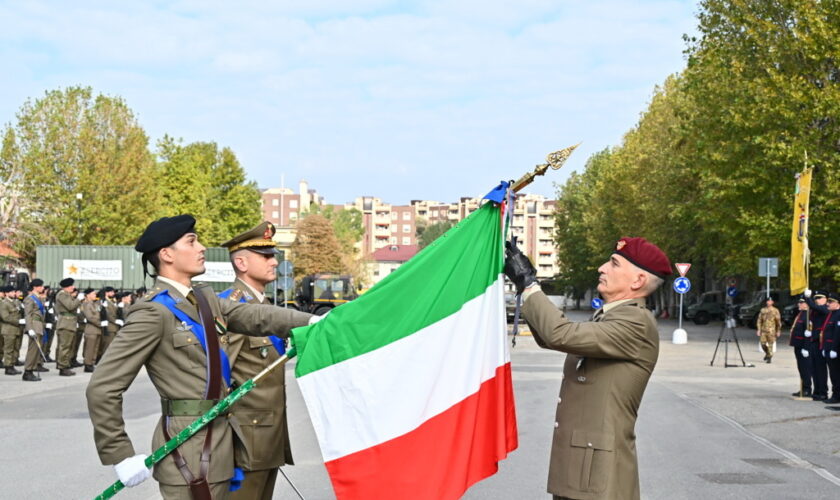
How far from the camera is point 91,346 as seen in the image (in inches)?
881

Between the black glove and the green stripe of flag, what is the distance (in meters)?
0.08

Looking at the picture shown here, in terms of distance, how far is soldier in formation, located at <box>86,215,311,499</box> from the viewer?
3.98 metres

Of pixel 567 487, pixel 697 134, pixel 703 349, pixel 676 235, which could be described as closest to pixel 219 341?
pixel 567 487

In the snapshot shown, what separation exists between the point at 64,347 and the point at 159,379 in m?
18.3

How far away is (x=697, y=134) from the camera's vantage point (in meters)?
39.6

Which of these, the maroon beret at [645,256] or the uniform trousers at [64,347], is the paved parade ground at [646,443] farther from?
the maroon beret at [645,256]

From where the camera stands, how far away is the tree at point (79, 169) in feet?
173

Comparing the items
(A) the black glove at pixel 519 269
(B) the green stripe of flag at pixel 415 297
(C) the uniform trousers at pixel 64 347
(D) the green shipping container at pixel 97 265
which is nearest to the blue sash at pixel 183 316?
(B) the green stripe of flag at pixel 415 297

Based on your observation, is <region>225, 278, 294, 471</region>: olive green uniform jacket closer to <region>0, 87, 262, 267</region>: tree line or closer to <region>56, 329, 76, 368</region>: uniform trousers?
<region>56, 329, 76, 368</region>: uniform trousers

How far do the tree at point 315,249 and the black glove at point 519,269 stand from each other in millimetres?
86315

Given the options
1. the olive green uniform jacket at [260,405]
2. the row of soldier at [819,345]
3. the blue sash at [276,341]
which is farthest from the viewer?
the row of soldier at [819,345]

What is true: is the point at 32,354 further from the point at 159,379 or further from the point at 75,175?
the point at 75,175

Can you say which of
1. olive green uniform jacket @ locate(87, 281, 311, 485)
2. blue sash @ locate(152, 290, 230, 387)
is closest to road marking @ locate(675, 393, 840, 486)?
olive green uniform jacket @ locate(87, 281, 311, 485)

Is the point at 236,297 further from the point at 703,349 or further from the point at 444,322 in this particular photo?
the point at 703,349
